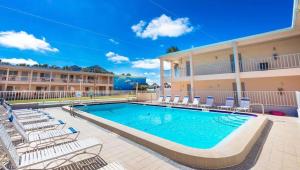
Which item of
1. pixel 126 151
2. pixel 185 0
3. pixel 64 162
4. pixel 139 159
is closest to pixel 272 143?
pixel 139 159

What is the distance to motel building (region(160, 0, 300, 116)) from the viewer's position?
33.1ft

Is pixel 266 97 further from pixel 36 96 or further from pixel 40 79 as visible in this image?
pixel 40 79

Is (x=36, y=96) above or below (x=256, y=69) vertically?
below

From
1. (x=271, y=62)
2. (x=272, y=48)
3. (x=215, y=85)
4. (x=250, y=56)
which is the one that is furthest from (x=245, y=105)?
(x=272, y=48)

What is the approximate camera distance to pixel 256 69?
39.9ft

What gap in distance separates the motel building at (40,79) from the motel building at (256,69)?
653 inches

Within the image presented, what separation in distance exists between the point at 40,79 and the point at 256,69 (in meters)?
33.1

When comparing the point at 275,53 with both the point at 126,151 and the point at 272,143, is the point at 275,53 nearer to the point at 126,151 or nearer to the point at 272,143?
the point at 272,143

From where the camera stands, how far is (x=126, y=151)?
369cm

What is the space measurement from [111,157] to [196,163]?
1.95m

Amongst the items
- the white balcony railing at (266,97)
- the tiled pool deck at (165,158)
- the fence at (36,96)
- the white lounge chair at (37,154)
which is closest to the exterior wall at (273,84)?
the white balcony railing at (266,97)

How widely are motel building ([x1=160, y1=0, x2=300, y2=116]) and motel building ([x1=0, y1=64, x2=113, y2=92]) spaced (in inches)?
653

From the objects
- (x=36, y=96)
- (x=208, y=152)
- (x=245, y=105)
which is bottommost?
(x=208, y=152)

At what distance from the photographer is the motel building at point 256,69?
1009 cm
